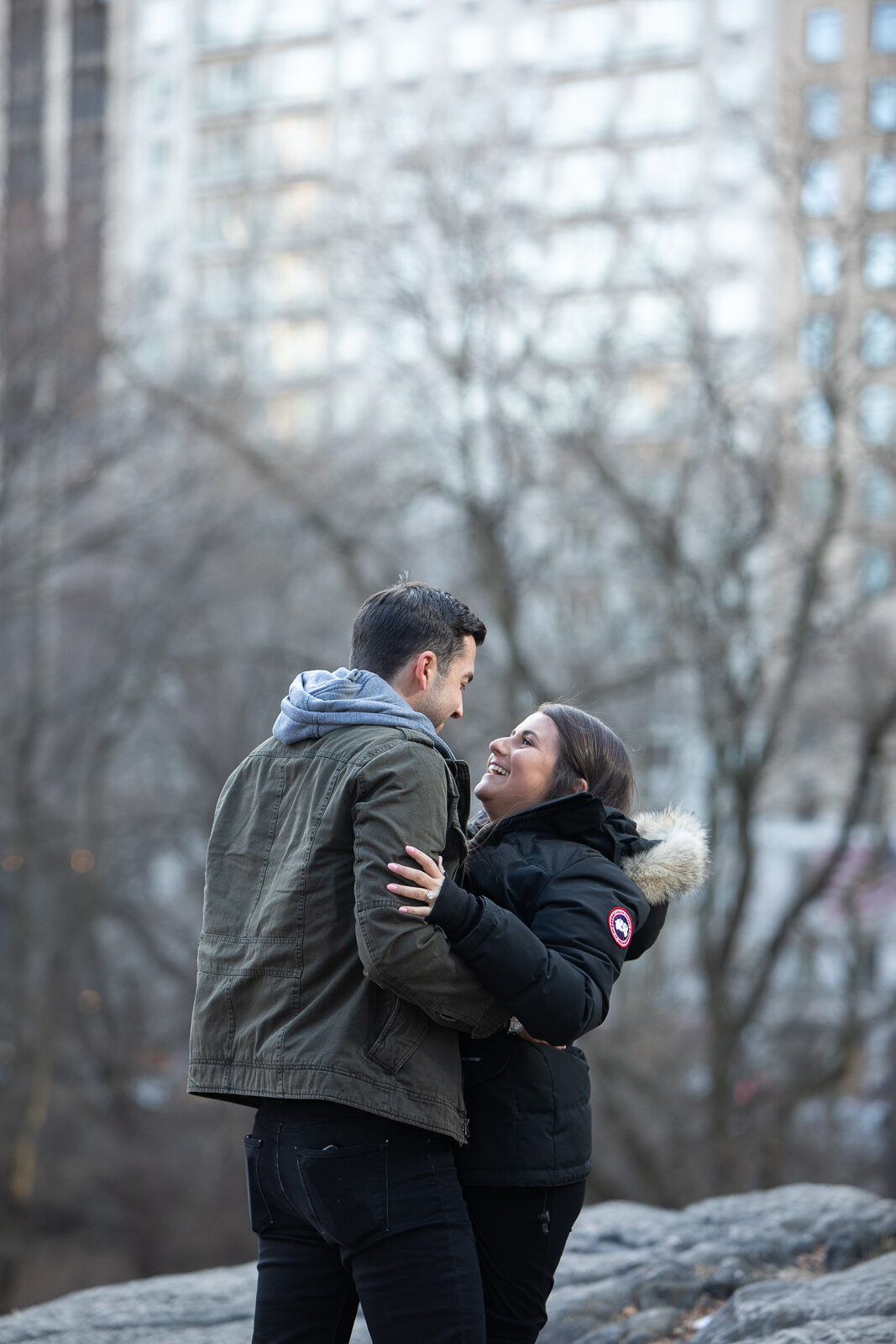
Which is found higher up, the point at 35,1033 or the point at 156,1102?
the point at 35,1033

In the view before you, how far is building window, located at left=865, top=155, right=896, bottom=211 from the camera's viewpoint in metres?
12.2

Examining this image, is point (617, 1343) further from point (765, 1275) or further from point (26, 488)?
point (26, 488)

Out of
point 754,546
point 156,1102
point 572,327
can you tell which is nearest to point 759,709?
point 754,546

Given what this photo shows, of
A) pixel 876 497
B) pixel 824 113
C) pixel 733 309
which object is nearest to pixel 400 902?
pixel 824 113

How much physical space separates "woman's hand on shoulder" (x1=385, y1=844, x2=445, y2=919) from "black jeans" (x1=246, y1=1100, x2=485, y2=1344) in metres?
0.41

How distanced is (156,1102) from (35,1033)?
12.1 ft

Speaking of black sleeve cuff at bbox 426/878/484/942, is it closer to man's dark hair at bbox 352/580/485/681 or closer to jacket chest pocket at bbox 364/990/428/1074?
jacket chest pocket at bbox 364/990/428/1074

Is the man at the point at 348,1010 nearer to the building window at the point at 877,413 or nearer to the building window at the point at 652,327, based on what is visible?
the building window at the point at 877,413

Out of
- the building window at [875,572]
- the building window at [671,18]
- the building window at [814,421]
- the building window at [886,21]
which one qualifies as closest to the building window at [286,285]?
the building window at [814,421]

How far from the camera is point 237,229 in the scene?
20.4 meters

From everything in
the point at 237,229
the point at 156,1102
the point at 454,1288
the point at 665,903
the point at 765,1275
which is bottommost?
the point at 156,1102

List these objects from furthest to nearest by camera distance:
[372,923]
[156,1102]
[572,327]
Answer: [156,1102], [572,327], [372,923]

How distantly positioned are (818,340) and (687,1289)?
1017 cm

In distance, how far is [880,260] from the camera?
41.4ft
